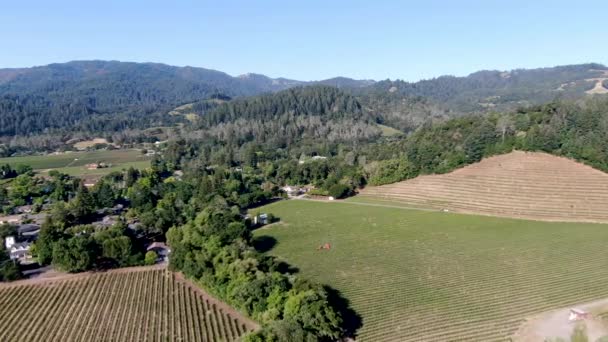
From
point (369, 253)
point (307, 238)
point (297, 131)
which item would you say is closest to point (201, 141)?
point (297, 131)

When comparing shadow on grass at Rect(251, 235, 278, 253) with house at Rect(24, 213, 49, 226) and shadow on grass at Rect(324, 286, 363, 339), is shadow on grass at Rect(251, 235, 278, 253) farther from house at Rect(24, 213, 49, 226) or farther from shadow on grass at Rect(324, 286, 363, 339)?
house at Rect(24, 213, 49, 226)

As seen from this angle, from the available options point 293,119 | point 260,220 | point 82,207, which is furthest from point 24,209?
point 293,119

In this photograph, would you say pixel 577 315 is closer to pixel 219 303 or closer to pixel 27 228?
pixel 219 303

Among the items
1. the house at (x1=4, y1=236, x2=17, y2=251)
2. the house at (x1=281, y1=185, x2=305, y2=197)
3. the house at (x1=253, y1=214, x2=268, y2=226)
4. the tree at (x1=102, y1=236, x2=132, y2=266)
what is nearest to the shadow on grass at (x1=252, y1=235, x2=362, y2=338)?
the tree at (x1=102, y1=236, x2=132, y2=266)

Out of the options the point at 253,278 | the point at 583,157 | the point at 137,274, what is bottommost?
the point at 137,274

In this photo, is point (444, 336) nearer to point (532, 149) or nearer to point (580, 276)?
point (580, 276)

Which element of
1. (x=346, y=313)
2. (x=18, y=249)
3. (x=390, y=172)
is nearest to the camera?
(x=346, y=313)
